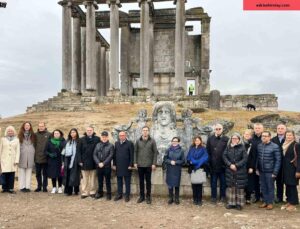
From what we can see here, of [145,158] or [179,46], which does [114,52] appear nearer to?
[179,46]

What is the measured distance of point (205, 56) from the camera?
40.5 meters

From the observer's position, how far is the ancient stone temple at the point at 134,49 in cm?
3534

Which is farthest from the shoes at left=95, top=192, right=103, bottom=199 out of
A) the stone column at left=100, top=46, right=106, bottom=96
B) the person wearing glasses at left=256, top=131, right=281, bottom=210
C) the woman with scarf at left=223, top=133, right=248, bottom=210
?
the stone column at left=100, top=46, right=106, bottom=96

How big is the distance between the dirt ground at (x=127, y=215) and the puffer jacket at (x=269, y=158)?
94 cm

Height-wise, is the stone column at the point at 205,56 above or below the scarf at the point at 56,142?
above

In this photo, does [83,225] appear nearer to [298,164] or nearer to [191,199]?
[191,199]

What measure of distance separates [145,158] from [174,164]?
28.9 inches

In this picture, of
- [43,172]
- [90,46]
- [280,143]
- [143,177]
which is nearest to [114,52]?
[90,46]

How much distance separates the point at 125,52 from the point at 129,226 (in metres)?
35.2

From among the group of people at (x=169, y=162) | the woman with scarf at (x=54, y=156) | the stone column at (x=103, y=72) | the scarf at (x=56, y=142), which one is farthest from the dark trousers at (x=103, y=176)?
the stone column at (x=103, y=72)

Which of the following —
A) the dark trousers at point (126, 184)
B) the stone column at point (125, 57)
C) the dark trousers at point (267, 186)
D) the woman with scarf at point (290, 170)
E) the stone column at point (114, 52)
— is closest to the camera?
the woman with scarf at point (290, 170)

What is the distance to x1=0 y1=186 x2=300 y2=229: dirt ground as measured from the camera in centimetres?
769

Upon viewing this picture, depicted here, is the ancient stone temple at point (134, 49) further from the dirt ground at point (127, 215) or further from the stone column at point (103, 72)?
the dirt ground at point (127, 215)

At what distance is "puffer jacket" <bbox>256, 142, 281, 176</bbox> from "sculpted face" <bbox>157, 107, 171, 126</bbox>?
2.59 m
